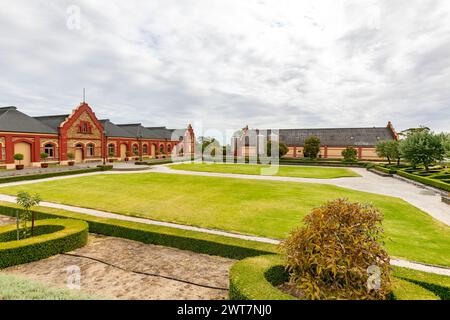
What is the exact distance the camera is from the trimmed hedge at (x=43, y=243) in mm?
8250

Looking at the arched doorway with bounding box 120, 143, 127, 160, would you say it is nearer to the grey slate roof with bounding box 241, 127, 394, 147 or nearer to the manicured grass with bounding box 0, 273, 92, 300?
the grey slate roof with bounding box 241, 127, 394, 147

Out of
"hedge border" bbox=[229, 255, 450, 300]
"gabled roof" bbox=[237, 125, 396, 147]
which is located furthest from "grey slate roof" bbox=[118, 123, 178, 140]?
"hedge border" bbox=[229, 255, 450, 300]

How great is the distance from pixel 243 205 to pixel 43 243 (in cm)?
1086

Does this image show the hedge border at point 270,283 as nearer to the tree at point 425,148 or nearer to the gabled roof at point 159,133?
the tree at point 425,148

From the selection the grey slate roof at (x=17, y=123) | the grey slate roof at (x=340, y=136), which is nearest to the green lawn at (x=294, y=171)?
the grey slate roof at (x=17, y=123)

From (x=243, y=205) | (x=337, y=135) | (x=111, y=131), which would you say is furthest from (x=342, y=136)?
(x=243, y=205)

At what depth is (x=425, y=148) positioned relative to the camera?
32.6 metres

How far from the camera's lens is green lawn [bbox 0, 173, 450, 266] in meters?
11.5

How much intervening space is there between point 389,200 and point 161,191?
57.2 ft

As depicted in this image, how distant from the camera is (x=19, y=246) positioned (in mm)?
8383

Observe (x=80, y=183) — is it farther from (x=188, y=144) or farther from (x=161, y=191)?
(x=188, y=144)

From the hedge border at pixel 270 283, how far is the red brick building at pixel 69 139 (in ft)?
133

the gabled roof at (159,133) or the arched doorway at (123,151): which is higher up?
the gabled roof at (159,133)
